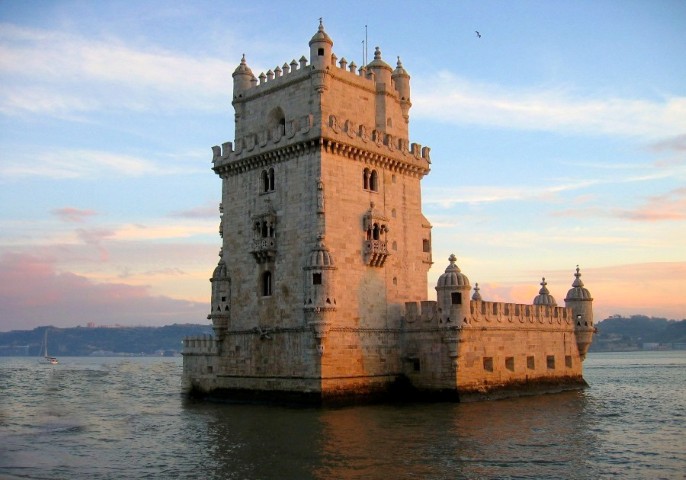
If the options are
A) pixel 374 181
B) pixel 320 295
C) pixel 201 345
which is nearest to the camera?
pixel 320 295

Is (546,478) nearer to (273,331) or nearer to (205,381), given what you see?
(273,331)

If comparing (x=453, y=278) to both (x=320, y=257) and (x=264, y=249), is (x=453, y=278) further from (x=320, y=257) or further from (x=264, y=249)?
(x=264, y=249)

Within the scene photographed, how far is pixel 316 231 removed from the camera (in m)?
42.5

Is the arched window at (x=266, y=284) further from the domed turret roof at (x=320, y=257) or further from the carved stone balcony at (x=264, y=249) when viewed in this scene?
the domed turret roof at (x=320, y=257)

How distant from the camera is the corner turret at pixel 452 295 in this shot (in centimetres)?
4378

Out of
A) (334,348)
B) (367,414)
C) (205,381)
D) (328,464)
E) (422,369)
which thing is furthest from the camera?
(205,381)

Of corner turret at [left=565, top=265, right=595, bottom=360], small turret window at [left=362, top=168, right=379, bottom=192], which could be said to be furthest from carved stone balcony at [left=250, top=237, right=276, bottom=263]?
corner turret at [left=565, top=265, right=595, bottom=360]

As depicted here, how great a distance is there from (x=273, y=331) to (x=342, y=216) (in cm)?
798

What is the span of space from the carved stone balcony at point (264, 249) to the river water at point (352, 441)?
8.89 meters

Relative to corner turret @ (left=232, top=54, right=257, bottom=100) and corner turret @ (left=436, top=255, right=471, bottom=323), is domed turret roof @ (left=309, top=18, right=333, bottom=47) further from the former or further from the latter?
corner turret @ (left=436, top=255, right=471, bottom=323)

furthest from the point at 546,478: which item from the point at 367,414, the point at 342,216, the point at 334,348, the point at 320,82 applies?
the point at 320,82

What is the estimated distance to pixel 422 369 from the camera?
45344 millimetres

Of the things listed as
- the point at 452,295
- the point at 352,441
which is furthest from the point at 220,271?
the point at 352,441

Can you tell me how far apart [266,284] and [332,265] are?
592 centimetres
